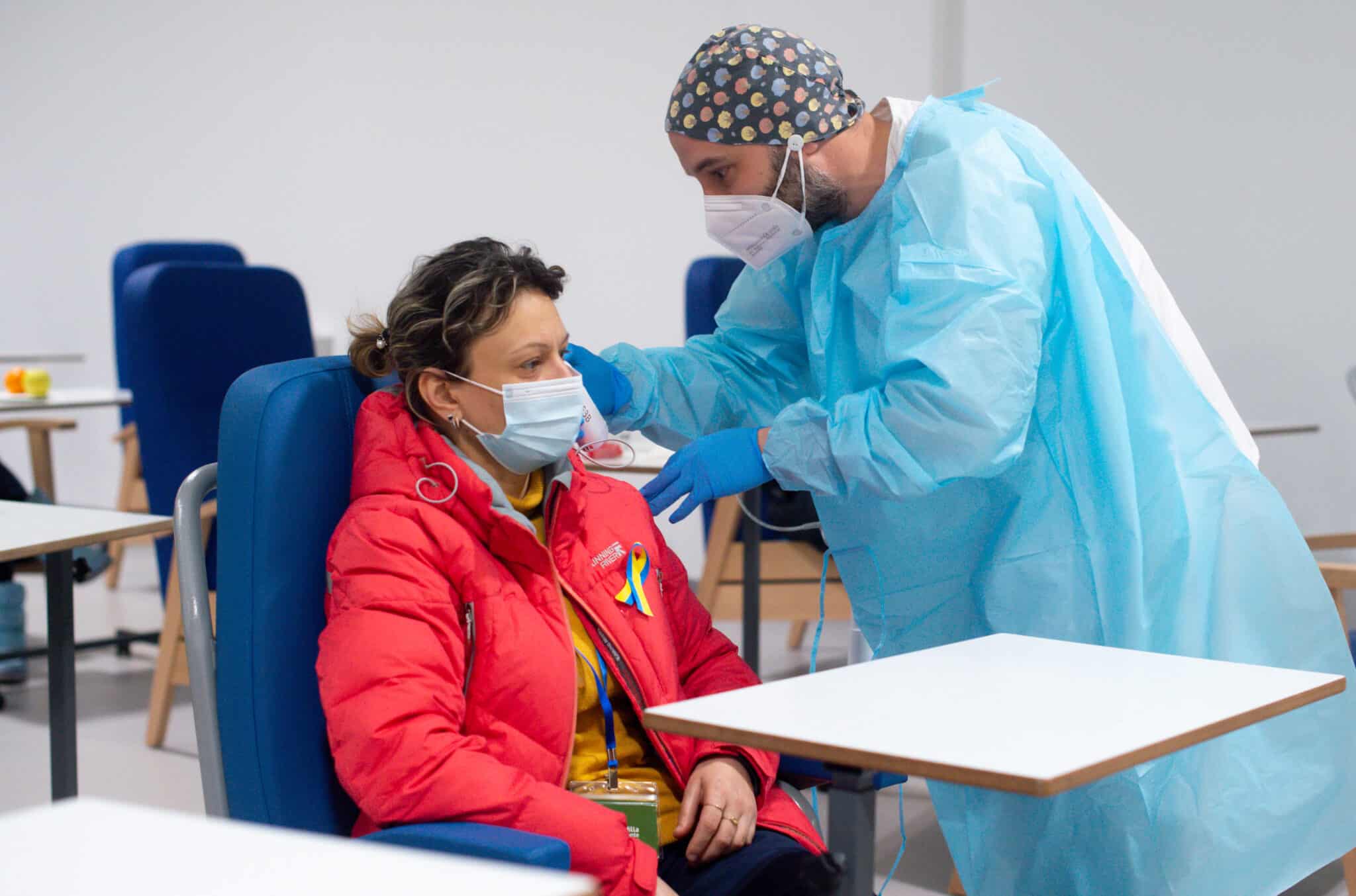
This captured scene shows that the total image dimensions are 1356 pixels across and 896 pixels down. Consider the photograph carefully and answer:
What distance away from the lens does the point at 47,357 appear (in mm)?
5594

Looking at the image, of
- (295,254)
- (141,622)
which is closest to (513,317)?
(141,622)

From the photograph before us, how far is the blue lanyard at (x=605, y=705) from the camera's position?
5.01 ft

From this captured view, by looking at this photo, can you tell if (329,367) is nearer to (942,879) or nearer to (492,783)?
(492,783)

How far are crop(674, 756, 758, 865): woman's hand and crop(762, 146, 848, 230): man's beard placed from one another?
72 centimetres

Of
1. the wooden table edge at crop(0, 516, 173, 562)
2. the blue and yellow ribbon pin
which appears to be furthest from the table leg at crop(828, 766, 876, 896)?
the wooden table edge at crop(0, 516, 173, 562)

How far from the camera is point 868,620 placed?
1.88m

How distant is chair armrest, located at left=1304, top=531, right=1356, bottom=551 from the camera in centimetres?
257

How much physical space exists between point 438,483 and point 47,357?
4689 millimetres

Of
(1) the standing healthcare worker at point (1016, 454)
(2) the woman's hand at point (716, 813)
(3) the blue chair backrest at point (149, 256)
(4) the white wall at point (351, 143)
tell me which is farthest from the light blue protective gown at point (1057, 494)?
(3) the blue chair backrest at point (149, 256)

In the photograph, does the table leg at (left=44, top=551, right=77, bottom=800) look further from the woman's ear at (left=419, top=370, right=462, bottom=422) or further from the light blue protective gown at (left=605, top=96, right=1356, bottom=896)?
the light blue protective gown at (left=605, top=96, right=1356, bottom=896)

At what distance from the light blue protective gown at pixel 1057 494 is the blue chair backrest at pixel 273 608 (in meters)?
0.56

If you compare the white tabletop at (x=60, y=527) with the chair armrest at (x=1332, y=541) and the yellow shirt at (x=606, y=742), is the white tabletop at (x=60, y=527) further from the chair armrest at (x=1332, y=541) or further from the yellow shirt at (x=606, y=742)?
the chair armrest at (x=1332, y=541)

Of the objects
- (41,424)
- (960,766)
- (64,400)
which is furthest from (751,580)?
(41,424)

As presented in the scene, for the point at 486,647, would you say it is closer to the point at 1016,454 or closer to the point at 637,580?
the point at 637,580
